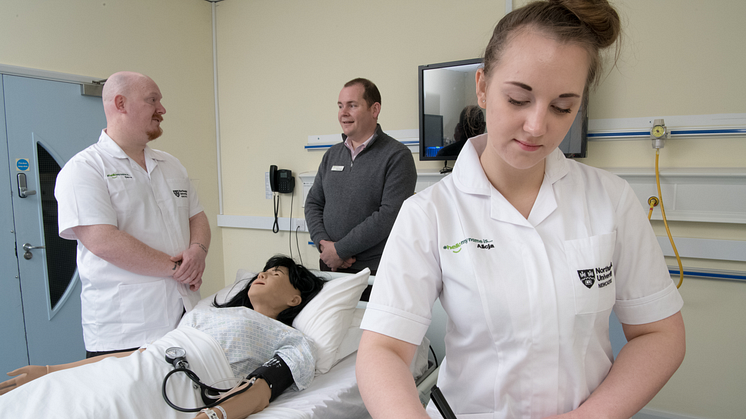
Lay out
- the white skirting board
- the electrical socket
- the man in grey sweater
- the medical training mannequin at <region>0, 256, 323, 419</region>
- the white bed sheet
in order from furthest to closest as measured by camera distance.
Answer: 1. the electrical socket
2. the white skirting board
3. the man in grey sweater
4. the white bed sheet
5. the medical training mannequin at <region>0, 256, 323, 419</region>

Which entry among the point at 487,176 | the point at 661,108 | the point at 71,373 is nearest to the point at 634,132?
the point at 661,108

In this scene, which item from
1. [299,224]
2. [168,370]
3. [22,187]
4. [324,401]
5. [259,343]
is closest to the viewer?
[168,370]

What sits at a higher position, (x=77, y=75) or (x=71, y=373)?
(x=77, y=75)

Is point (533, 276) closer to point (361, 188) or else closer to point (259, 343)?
point (259, 343)

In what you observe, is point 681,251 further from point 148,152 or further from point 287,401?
point 148,152

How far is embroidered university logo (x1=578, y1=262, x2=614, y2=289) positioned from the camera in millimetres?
795

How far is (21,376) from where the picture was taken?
4.72 feet

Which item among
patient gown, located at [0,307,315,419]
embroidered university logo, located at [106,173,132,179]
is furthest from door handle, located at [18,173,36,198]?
patient gown, located at [0,307,315,419]

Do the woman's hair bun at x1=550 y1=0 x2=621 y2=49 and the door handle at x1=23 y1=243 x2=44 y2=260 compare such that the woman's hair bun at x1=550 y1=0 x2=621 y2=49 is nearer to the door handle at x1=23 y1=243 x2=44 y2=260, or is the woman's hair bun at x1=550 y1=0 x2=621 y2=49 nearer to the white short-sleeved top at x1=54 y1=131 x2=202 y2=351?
the white short-sleeved top at x1=54 y1=131 x2=202 y2=351

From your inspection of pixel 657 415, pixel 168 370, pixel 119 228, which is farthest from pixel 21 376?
pixel 657 415

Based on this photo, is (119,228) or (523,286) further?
(119,228)

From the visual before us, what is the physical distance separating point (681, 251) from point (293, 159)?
9.24 ft

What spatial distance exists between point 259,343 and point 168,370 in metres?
0.35

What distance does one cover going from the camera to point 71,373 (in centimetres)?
132
